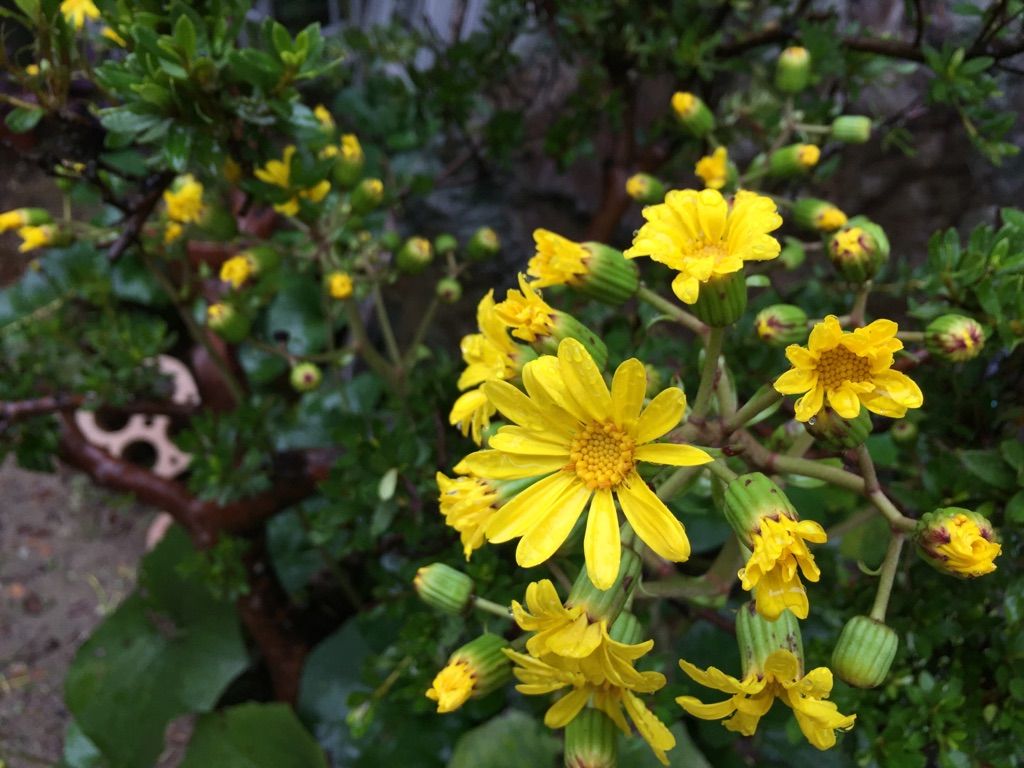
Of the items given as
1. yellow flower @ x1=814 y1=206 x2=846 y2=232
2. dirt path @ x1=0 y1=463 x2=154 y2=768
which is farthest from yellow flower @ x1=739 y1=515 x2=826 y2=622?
dirt path @ x1=0 y1=463 x2=154 y2=768

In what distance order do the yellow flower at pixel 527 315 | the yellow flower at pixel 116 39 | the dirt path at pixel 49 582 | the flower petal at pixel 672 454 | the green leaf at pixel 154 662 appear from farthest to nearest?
the dirt path at pixel 49 582
the green leaf at pixel 154 662
the yellow flower at pixel 116 39
the yellow flower at pixel 527 315
the flower petal at pixel 672 454

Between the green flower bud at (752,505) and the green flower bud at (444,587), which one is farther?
the green flower bud at (444,587)

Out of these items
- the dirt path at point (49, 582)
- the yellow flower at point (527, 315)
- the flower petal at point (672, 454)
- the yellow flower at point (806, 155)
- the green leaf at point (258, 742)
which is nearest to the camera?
the flower petal at point (672, 454)

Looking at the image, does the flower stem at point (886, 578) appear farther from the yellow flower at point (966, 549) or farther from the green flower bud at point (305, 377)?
the green flower bud at point (305, 377)

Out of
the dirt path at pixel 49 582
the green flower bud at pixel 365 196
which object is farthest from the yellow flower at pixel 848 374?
the dirt path at pixel 49 582

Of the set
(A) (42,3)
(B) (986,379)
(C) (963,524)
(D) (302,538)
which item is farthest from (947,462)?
(D) (302,538)

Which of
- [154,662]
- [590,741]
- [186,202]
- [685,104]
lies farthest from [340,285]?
[154,662]
